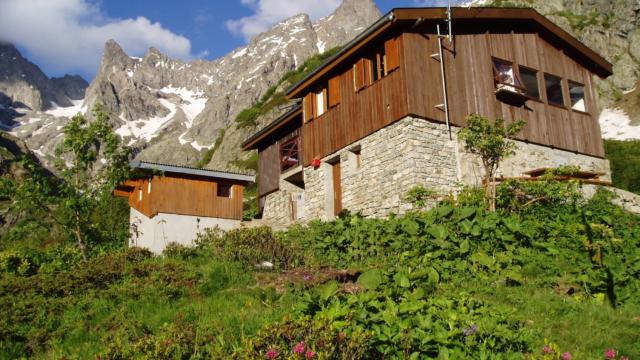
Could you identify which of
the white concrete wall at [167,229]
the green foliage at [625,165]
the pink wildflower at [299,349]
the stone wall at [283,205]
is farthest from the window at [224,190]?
the pink wildflower at [299,349]

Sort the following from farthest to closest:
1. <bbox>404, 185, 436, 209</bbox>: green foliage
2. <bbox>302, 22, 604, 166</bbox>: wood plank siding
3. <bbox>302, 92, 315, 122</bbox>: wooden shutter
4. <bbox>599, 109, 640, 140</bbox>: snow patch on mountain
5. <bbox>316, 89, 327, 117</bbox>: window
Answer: <bbox>599, 109, 640, 140</bbox>: snow patch on mountain < <bbox>302, 92, 315, 122</bbox>: wooden shutter < <bbox>316, 89, 327, 117</bbox>: window < <bbox>302, 22, 604, 166</bbox>: wood plank siding < <bbox>404, 185, 436, 209</bbox>: green foliage

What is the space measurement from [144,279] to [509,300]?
6.94 meters

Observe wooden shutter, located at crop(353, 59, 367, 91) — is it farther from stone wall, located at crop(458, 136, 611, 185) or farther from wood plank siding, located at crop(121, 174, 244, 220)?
wood plank siding, located at crop(121, 174, 244, 220)

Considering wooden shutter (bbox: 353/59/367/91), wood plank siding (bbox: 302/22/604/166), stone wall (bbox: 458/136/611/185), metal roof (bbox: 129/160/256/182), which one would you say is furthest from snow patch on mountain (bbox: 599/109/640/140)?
wooden shutter (bbox: 353/59/367/91)

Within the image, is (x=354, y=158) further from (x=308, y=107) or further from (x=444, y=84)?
(x=308, y=107)

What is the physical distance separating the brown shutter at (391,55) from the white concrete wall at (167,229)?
11.7 m

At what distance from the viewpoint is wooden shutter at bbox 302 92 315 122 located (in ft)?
75.5

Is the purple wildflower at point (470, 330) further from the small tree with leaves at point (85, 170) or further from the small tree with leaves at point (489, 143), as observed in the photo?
the small tree with leaves at point (85, 170)

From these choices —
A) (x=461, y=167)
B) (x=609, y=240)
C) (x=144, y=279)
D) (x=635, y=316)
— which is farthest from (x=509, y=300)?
(x=461, y=167)

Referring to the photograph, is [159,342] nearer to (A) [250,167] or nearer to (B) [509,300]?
(B) [509,300]

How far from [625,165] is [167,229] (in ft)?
68.4

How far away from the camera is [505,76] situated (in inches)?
800

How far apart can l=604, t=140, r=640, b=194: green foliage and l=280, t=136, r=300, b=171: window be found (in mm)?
13572

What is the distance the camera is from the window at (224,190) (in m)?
29.7
